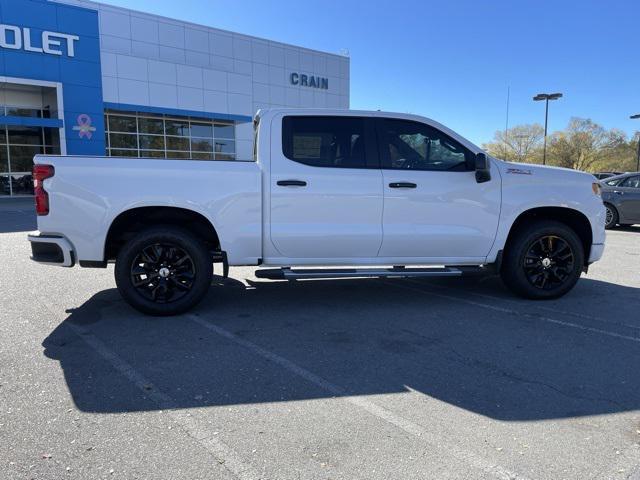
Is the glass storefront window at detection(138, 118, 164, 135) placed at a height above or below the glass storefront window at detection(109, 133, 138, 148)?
above

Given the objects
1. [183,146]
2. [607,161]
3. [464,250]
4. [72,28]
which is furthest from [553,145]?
[464,250]

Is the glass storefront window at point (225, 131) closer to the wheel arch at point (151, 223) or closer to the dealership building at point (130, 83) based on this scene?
the dealership building at point (130, 83)

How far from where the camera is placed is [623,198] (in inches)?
529

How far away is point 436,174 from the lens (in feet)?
18.0

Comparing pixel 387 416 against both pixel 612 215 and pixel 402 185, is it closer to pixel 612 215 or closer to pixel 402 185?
pixel 402 185

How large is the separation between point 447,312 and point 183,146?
29.8 metres

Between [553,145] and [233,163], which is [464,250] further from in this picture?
[553,145]

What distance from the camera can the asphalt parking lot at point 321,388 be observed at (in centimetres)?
272

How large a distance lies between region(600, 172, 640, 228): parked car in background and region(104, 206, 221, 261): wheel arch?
1184 cm

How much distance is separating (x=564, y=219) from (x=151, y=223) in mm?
4768

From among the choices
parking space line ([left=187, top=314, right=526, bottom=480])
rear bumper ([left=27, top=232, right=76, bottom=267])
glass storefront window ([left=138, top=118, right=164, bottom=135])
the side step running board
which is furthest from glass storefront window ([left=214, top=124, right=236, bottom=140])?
parking space line ([left=187, top=314, right=526, bottom=480])

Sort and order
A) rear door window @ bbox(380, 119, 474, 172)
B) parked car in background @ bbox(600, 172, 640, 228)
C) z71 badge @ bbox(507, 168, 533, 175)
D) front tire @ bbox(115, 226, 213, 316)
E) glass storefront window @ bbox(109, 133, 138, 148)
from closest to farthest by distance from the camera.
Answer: front tire @ bbox(115, 226, 213, 316) → rear door window @ bbox(380, 119, 474, 172) → z71 badge @ bbox(507, 168, 533, 175) → parked car in background @ bbox(600, 172, 640, 228) → glass storefront window @ bbox(109, 133, 138, 148)

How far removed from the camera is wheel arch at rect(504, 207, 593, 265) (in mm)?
5891

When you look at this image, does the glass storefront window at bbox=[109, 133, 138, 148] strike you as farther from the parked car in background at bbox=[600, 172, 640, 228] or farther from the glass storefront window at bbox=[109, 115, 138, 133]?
the parked car in background at bbox=[600, 172, 640, 228]
